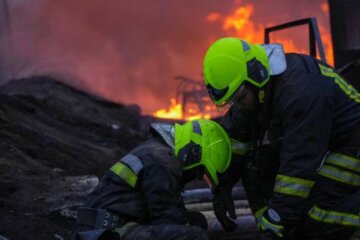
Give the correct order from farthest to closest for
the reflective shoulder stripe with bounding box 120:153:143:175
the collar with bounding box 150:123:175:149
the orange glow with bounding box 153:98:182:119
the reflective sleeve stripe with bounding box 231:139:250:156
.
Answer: the orange glow with bounding box 153:98:182:119, the reflective sleeve stripe with bounding box 231:139:250:156, the collar with bounding box 150:123:175:149, the reflective shoulder stripe with bounding box 120:153:143:175

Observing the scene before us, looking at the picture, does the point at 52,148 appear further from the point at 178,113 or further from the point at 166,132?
the point at 178,113

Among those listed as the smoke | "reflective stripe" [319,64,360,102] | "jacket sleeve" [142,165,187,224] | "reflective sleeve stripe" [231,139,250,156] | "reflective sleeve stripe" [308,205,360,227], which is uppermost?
the smoke

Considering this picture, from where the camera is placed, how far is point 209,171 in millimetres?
3773

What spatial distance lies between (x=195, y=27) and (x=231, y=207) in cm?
1650

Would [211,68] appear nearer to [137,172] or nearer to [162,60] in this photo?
[137,172]

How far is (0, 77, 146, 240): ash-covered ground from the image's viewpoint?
5645mm

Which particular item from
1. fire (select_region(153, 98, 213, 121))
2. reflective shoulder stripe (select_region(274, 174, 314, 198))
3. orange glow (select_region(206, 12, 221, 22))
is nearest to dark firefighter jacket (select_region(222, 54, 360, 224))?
reflective shoulder stripe (select_region(274, 174, 314, 198))

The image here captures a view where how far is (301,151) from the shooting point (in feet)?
10.7

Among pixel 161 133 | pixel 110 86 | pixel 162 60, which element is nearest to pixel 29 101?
pixel 110 86

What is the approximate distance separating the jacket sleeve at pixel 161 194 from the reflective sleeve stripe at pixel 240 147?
0.66m

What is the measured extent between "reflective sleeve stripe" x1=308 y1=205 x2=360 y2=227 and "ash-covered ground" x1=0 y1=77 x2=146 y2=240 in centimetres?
239

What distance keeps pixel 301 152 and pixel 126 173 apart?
108 cm

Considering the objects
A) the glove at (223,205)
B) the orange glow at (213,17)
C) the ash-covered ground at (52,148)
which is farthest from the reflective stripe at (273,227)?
the orange glow at (213,17)

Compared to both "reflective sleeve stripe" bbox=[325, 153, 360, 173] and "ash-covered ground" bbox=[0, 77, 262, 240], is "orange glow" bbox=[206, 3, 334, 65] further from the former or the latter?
"reflective sleeve stripe" bbox=[325, 153, 360, 173]
